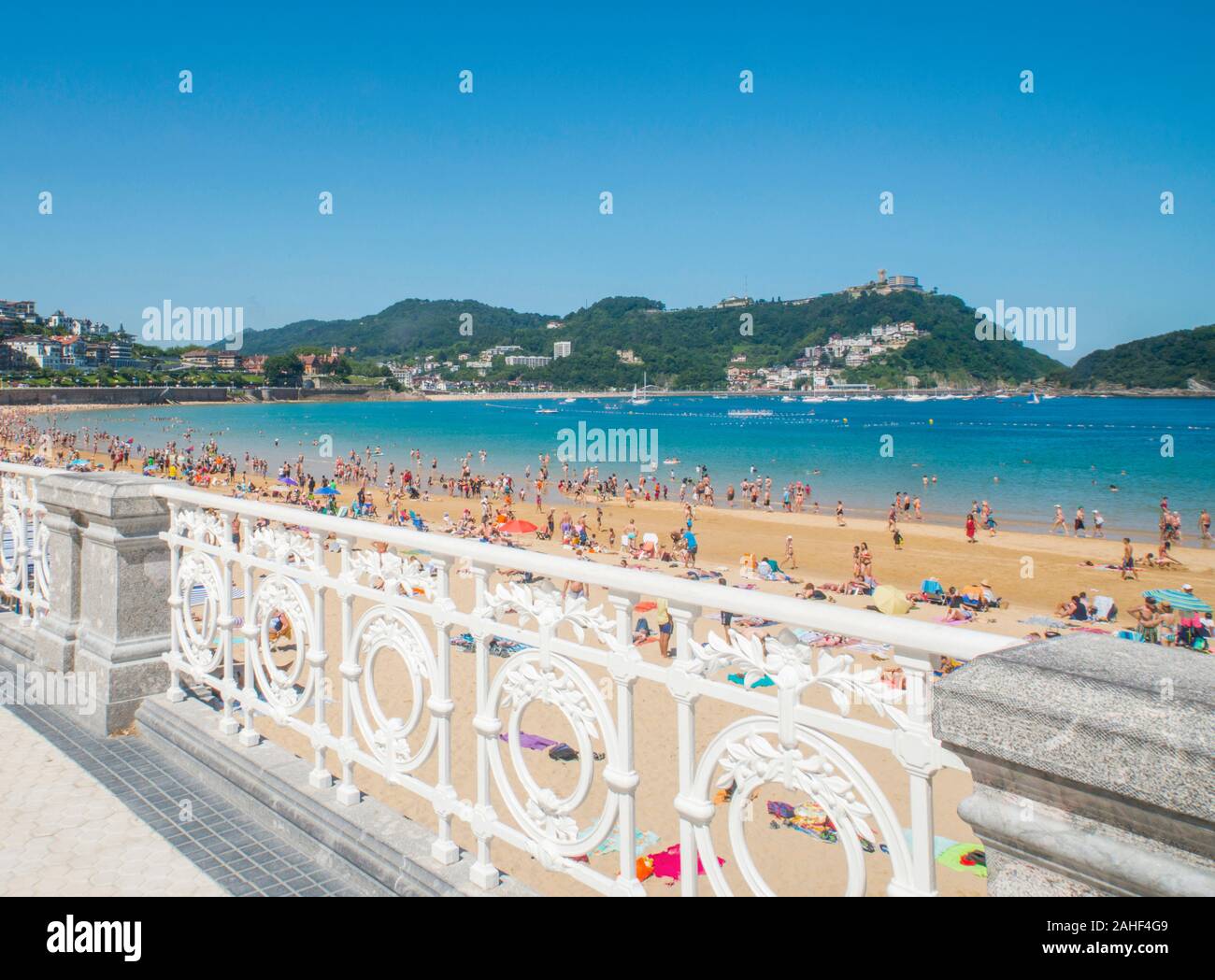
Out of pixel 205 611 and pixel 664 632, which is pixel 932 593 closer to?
pixel 664 632

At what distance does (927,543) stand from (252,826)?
2649cm

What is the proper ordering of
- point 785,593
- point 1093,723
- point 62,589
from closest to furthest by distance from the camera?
point 1093,723
point 62,589
point 785,593

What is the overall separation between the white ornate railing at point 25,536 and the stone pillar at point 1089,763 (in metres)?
5.30

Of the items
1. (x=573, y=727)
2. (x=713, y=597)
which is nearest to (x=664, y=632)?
(x=573, y=727)

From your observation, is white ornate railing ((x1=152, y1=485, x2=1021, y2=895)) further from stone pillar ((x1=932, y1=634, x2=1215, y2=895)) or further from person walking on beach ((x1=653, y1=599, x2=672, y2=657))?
person walking on beach ((x1=653, y1=599, x2=672, y2=657))

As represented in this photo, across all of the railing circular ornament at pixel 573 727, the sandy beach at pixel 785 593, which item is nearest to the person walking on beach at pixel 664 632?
the sandy beach at pixel 785 593

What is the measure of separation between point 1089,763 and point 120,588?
4.59m

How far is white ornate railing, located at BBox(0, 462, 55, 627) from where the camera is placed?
5.46 meters

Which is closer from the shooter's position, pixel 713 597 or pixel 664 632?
pixel 713 597

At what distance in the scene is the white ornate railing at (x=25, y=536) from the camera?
17.9ft

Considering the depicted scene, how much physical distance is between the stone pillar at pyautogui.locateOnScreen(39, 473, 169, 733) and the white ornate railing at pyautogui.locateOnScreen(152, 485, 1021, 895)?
0.32 metres

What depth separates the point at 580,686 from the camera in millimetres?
2404
